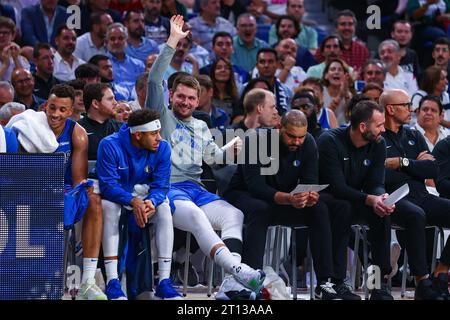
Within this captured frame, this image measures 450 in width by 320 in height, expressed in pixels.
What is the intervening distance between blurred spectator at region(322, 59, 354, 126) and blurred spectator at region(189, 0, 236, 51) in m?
1.97

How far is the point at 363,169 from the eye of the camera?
7.82 m

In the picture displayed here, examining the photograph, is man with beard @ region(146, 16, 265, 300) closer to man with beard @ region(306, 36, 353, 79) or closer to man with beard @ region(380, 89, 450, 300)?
man with beard @ region(380, 89, 450, 300)

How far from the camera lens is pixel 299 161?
766cm

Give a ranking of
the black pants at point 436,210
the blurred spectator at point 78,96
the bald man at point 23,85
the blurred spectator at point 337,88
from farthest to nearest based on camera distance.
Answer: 1. the blurred spectator at point 337,88
2. the bald man at point 23,85
3. the blurred spectator at point 78,96
4. the black pants at point 436,210

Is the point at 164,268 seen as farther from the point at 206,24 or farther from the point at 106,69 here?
the point at 206,24

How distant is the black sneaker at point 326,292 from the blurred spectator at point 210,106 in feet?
7.49

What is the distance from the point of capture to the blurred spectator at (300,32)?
12.3 metres

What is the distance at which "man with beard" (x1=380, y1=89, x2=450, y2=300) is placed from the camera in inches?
300

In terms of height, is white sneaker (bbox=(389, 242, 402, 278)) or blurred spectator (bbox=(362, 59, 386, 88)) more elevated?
blurred spectator (bbox=(362, 59, 386, 88))

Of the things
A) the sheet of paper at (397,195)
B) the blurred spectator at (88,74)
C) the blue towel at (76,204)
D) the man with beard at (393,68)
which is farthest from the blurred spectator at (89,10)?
the sheet of paper at (397,195)

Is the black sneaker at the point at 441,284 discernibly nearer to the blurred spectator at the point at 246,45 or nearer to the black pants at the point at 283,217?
the black pants at the point at 283,217

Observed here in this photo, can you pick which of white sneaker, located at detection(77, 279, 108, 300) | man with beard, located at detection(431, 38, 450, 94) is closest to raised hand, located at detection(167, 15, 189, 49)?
white sneaker, located at detection(77, 279, 108, 300)
